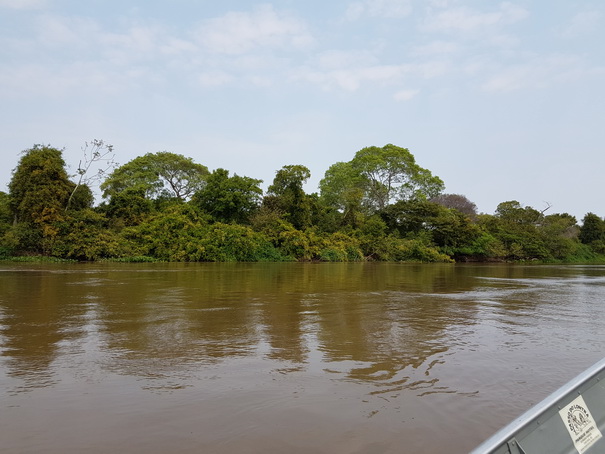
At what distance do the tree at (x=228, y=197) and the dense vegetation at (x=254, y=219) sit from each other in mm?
69

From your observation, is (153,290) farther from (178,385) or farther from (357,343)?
(178,385)

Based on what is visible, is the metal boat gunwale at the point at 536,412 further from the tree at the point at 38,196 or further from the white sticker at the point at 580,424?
the tree at the point at 38,196

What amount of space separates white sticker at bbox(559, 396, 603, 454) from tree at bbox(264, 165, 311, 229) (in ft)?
89.2

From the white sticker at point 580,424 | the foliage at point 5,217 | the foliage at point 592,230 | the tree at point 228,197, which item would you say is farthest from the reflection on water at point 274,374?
the foliage at point 592,230

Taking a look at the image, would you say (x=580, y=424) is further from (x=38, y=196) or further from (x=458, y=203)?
(x=458, y=203)

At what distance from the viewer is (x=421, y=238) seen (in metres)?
32.1

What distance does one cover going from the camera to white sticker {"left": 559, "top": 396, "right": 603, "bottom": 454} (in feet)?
4.42

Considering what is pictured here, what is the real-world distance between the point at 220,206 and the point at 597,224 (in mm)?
39464

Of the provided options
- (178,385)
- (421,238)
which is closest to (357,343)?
(178,385)

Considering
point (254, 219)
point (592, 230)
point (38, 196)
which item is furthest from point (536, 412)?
point (592, 230)

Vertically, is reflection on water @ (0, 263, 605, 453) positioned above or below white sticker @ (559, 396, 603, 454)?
below

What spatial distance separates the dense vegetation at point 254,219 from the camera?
21453 mm

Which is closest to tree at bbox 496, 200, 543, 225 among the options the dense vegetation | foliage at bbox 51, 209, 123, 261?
the dense vegetation

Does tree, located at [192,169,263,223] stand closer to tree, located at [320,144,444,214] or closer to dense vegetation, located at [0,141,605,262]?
dense vegetation, located at [0,141,605,262]
